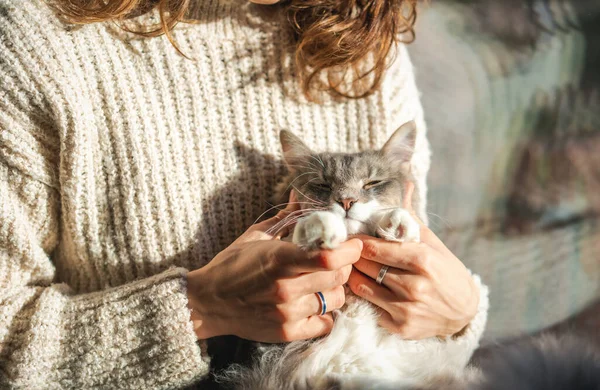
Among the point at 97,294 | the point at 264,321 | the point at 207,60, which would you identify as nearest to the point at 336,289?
the point at 264,321

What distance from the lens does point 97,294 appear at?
115 centimetres

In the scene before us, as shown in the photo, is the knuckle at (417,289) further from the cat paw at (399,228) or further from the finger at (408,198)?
the finger at (408,198)

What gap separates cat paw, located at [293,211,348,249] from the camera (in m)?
0.89

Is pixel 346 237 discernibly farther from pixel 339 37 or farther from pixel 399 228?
pixel 339 37

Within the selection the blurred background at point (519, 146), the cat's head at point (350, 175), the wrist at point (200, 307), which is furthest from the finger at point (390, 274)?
the blurred background at point (519, 146)

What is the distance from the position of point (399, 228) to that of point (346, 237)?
138mm

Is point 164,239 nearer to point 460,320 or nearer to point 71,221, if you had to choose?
point 71,221

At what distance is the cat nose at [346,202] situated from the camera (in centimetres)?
115

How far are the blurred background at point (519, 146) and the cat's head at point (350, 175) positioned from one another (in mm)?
675

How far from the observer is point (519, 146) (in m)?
1.96

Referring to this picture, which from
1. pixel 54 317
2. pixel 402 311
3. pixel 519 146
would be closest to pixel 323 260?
pixel 402 311

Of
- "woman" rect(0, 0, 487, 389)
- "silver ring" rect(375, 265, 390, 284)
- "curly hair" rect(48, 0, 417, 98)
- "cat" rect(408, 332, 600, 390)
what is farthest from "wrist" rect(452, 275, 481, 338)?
"curly hair" rect(48, 0, 417, 98)

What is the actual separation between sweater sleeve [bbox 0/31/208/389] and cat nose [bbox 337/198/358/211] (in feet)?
1.46

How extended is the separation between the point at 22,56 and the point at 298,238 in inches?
31.4
